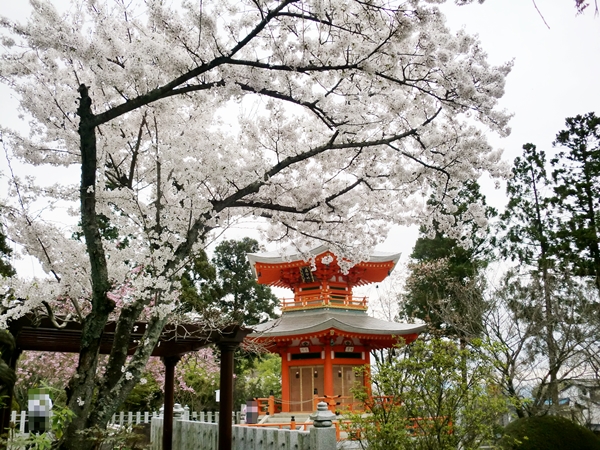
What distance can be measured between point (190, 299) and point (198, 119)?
582 inches

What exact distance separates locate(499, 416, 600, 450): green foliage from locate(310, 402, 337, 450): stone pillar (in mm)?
2796

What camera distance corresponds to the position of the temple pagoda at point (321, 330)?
48.7 feet

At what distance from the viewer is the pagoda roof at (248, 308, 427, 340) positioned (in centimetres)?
1421

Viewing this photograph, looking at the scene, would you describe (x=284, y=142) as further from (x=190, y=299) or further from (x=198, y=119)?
(x=190, y=299)

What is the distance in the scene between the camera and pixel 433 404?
17.6 feet

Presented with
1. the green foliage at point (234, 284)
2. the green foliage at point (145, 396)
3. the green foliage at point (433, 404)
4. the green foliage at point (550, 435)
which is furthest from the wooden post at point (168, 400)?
the green foliage at point (234, 284)

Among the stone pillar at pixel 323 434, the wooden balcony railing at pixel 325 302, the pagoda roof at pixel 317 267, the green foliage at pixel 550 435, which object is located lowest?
the green foliage at pixel 550 435

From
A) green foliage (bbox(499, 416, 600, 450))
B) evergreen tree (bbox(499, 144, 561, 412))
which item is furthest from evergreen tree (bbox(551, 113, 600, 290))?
green foliage (bbox(499, 416, 600, 450))

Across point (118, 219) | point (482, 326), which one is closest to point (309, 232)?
point (118, 219)

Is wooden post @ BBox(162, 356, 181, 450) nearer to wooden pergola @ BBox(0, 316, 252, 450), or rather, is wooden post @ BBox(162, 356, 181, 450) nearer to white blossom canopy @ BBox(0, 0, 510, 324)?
wooden pergola @ BBox(0, 316, 252, 450)

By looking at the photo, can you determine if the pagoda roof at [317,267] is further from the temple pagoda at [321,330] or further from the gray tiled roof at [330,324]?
the gray tiled roof at [330,324]

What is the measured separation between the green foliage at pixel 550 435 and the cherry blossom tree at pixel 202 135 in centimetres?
329

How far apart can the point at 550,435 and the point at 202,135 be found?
6357 mm

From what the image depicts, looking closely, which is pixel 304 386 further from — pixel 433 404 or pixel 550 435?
pixel 433 404
